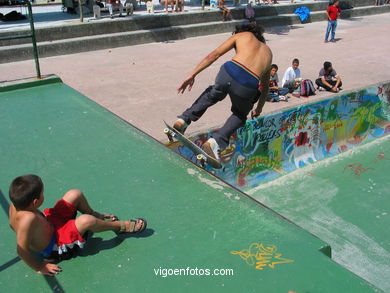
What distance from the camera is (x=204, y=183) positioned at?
399 cm

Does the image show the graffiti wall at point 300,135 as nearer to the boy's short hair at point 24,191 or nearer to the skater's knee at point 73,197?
the skater's knee at point 73,197

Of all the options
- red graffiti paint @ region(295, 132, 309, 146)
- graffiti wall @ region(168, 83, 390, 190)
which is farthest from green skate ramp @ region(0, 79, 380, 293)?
red graffiti paint @ region(295, 132, 309, 146)

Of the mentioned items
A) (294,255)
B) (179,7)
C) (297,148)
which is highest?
(179,7)

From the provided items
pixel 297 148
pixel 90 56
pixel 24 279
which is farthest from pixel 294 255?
pixel 90 56

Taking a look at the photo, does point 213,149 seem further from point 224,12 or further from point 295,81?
point 224,12

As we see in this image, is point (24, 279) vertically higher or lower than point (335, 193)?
higher

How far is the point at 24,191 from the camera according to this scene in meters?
2.56

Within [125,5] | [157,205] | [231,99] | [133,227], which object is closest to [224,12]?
[125,5]

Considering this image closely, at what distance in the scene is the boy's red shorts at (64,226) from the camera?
2852 millimetres

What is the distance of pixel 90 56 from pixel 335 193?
850 centimetres

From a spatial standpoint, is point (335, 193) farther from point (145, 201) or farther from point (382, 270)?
point (145, 201)

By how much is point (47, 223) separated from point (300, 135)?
6454 millimetres

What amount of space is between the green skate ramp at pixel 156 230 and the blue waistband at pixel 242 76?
103 cm

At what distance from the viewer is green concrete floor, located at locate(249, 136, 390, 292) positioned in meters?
5.80
